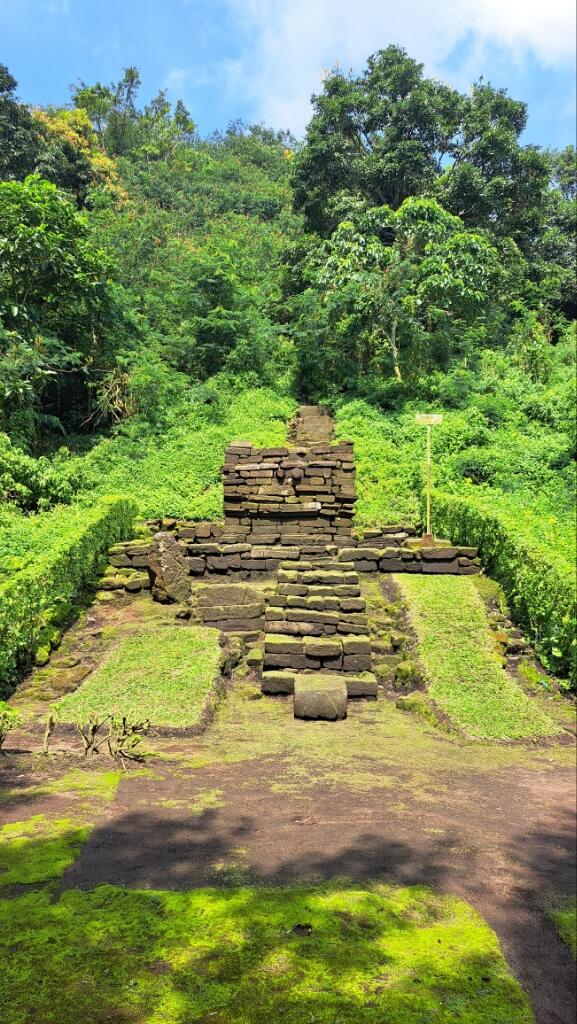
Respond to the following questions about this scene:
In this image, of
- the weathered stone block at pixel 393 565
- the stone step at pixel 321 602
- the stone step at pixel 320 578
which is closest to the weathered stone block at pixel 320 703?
the stone step at pixel 321 602

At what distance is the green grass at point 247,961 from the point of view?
1566 millimetres

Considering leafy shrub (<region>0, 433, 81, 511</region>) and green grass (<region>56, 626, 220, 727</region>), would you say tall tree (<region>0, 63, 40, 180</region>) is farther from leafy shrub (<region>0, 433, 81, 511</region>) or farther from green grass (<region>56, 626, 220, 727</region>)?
green grass (<region>56, 626, 220, 727</region>)

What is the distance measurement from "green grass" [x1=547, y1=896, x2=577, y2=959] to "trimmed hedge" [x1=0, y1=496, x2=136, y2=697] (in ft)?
18.9

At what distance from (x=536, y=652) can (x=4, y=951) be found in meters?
7.52

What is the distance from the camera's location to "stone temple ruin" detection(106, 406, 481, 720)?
756 cm

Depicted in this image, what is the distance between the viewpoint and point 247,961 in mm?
1761

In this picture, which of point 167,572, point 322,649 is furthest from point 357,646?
point 167,572

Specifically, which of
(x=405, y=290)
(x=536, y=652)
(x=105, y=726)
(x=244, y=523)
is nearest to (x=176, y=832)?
(x=105, y=726)

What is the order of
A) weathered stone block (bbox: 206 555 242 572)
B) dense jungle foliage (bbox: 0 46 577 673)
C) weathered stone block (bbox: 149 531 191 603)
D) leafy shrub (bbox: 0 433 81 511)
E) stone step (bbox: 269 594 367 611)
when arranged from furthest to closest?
1. dense jungle foliage (bbox: 0 46 577 673)
2. leafy shrub (bbox: 0 433 81 511)
3. weathered stone block (bbox: 206 555 242 572)
4. weathered stone block (bbox: 149 531 191 603)
5. stone step (bbox: 269 594 367 611)

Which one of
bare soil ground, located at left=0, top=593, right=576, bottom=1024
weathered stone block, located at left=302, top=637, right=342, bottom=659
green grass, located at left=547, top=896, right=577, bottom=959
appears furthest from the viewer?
weathered stone block, located at left=302, top=637, right=342, bottom=659

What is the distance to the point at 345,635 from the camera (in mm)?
8016

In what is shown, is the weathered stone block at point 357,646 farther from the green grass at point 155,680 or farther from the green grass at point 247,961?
the green grass at point 247,961

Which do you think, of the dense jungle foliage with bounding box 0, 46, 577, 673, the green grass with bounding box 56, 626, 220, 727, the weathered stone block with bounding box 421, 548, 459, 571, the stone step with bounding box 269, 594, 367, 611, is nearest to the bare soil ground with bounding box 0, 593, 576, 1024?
the green grass with bounding box 56, 626, 220, 727

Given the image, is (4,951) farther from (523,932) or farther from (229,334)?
(229,334)
